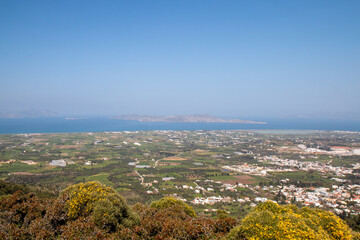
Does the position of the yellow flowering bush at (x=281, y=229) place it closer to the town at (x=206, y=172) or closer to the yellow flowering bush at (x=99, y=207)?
the yellow flowering bush at (x=99, y=207)

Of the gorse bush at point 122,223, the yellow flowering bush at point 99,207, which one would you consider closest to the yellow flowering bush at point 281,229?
the gorse bush at point 122,223

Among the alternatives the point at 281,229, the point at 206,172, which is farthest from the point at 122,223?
the point at 206,172

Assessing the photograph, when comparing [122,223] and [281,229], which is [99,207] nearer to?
[122,223]

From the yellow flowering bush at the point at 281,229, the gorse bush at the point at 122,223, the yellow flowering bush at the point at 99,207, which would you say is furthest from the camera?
the yellow flowering bush at the point at 99,207

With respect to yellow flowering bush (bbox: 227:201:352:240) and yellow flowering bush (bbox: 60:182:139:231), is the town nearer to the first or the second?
yellow flowering bush (bbox: 60:182:139:231)

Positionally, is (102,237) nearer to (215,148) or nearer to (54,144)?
(215,148)

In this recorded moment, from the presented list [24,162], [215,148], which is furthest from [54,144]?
[215,148]

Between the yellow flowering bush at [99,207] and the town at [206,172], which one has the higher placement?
the yellow flowering bush at [99,207]

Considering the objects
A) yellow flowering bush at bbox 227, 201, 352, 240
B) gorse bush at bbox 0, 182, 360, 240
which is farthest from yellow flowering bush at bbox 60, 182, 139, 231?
yellow flowering bush at bbox 227, 201, 352, 240
